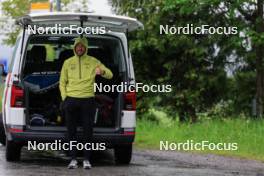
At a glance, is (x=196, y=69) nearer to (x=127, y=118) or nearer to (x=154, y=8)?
(x=154, y=8)

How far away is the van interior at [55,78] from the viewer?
12.0m

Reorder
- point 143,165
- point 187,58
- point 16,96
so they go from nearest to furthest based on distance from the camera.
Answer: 1. point 16,96
2. point 143,165
3. point 187,58

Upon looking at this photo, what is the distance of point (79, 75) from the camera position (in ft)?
37.8

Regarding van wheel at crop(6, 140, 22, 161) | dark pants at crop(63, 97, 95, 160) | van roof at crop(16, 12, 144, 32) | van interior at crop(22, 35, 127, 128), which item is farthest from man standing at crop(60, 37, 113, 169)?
van wheel at crop(6, 140, 22, 161)

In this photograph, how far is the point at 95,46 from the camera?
1286 centimetres

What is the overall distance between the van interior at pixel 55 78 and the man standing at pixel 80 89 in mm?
440

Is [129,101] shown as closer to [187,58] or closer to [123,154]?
[123,154]

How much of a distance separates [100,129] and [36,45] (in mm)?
1730

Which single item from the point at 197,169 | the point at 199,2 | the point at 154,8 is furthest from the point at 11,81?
the point at 154,8

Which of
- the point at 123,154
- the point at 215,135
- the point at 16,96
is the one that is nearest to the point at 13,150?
the point at 16,96

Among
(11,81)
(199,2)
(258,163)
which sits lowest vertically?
(258,163)

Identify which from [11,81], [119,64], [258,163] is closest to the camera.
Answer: [11,81]

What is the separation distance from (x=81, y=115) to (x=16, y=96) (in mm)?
946

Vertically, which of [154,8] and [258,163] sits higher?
[154,8]
